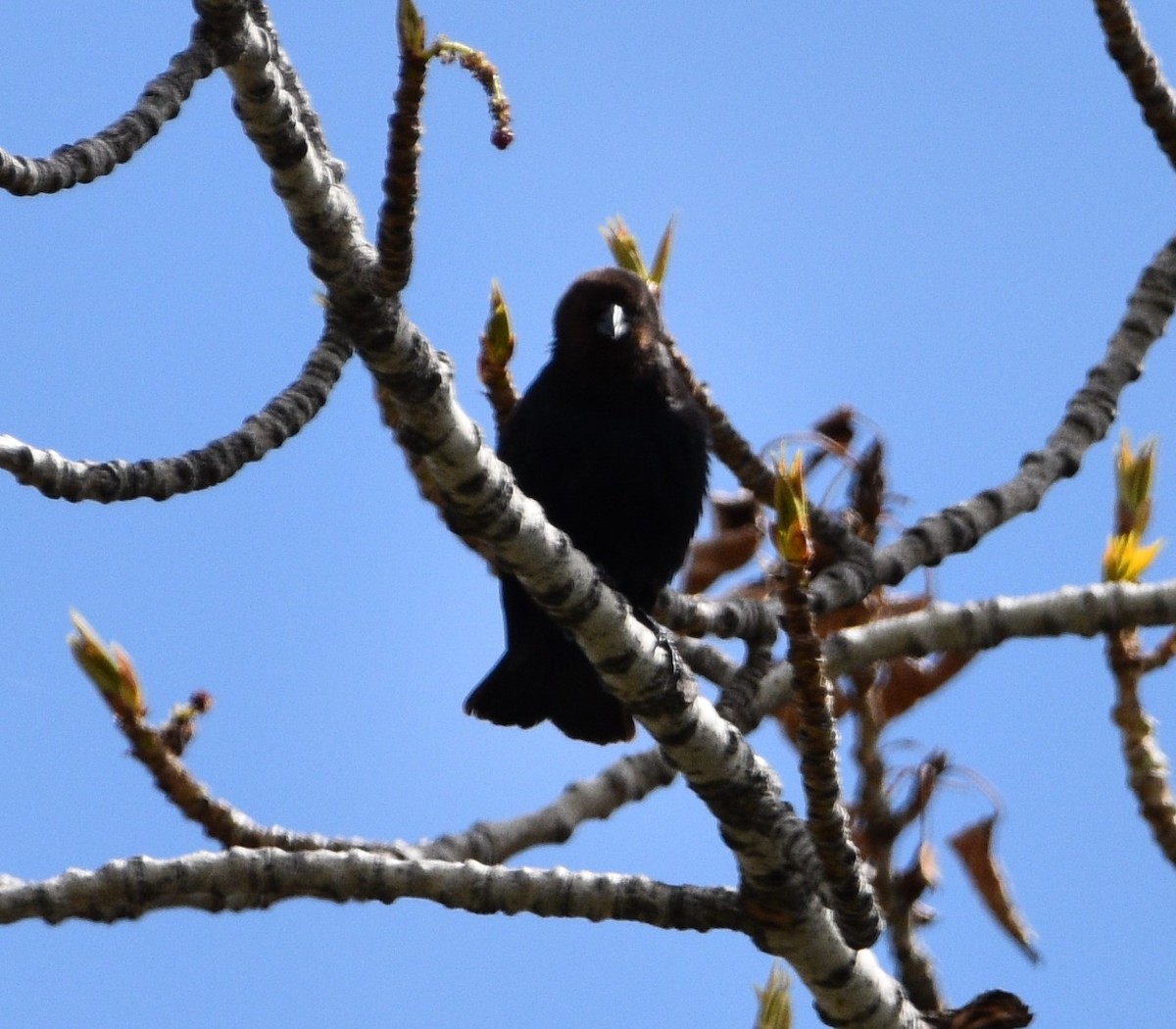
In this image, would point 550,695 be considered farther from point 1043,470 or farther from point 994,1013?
point 994,1013

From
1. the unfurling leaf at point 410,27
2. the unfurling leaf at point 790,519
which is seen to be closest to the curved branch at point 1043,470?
the unfurling leaf at point 790,519

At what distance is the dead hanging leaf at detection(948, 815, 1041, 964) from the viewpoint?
3838mm

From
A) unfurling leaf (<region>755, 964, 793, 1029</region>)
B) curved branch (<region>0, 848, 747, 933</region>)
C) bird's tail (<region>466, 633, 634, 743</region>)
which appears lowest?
unfurling leaf (<region>755, 964, 793, 1029</region>)

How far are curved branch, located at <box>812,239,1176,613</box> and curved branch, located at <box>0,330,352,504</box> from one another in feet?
4.00

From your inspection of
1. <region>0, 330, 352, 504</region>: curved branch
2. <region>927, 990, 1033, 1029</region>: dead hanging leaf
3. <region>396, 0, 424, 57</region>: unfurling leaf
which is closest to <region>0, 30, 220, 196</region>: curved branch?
<region>0, 330, 352, 504</region>: curved branch

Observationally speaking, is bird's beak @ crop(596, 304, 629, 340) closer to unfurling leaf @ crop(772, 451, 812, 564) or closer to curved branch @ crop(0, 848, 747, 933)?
curved branch @ crop(0, 848, 747, 933)

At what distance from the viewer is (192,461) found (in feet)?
10.5

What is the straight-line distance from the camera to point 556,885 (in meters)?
3.04

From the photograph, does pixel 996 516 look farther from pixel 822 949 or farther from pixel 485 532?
pixel 485 532

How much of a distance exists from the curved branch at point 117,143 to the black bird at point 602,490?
52.0 inches

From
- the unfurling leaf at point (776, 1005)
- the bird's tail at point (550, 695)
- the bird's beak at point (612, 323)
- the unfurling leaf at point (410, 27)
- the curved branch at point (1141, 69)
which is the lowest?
the unfurling leaf at point (776, 1005)

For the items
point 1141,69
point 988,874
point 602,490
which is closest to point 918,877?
point 988,874

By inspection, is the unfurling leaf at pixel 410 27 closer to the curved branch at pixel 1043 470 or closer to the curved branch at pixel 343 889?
the curved branch at pixel 343 889

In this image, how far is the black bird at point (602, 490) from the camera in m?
4.28
